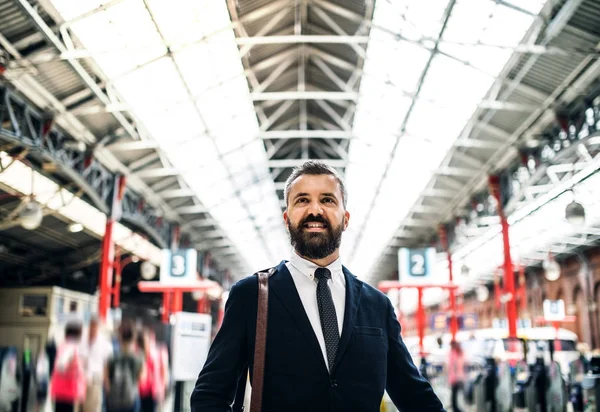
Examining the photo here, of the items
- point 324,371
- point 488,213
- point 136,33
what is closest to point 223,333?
point 324,371

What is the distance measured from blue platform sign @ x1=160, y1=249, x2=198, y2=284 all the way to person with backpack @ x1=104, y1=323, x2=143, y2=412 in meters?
10.4

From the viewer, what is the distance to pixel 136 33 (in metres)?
12.3

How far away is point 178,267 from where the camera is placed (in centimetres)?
1545

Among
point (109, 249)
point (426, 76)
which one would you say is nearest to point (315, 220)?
point (426, 76)

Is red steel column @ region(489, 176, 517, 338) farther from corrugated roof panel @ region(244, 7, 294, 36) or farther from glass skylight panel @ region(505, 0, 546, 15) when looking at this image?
corrugated roof panel @ region(244, 7, 294, 36)

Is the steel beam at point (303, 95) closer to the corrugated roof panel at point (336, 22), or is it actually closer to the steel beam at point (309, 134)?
the corrugated roof panel at point (336, 22)

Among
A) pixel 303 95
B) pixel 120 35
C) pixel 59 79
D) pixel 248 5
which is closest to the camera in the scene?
pixel 120 35

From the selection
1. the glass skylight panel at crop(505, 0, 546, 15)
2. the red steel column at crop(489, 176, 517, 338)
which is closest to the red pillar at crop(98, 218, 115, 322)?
the red steel column at crop(489, 176, 517, 338)

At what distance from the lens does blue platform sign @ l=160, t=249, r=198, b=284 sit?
15383 millimetres

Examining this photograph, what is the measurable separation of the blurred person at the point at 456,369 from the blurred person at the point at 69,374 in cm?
561

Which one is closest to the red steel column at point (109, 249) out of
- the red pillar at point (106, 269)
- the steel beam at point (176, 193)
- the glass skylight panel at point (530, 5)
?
the red pillar at point (106, 269)

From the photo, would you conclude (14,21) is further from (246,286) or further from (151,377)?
(246,286)

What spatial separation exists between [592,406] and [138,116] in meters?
12.2

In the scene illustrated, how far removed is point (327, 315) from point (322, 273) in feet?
0.50
